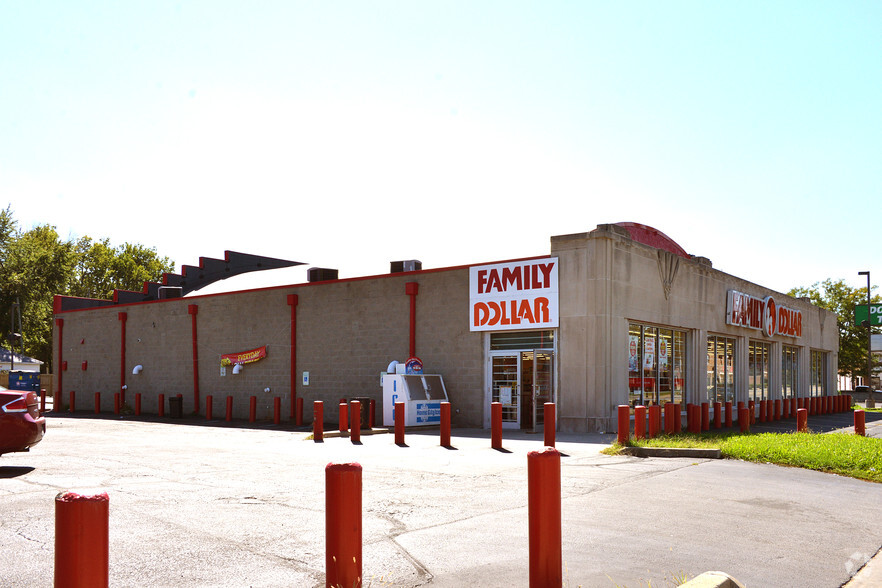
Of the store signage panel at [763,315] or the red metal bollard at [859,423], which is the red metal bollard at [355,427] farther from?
the store signage panel at [763,315]

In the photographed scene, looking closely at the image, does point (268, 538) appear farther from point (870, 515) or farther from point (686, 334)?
point (686, 334)

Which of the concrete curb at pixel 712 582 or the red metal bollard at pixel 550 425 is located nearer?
the concrete curb at pixel 712 582

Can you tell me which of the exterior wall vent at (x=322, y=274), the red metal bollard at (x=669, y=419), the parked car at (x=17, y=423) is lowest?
the red metal bollard at (x=669, y=419)

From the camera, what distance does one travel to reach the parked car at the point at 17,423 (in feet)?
35.5

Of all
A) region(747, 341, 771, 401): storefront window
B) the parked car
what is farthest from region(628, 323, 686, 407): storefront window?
the parked car

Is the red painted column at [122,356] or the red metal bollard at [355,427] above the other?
the red painted column at [122,356]

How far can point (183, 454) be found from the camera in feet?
45.6

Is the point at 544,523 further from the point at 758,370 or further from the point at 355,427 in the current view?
the point at 758,370

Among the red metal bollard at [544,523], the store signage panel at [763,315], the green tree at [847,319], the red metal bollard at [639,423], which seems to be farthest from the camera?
the green tree at [847,319]

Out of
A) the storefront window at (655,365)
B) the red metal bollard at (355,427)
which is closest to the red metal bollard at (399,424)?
the red metal bollard at (355,427)

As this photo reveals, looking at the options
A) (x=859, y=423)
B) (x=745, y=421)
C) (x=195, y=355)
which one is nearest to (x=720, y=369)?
(x=859, y=423)

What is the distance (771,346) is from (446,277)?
15.9 m

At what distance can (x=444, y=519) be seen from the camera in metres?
7.66

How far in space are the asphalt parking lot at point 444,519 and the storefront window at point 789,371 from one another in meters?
22.1
